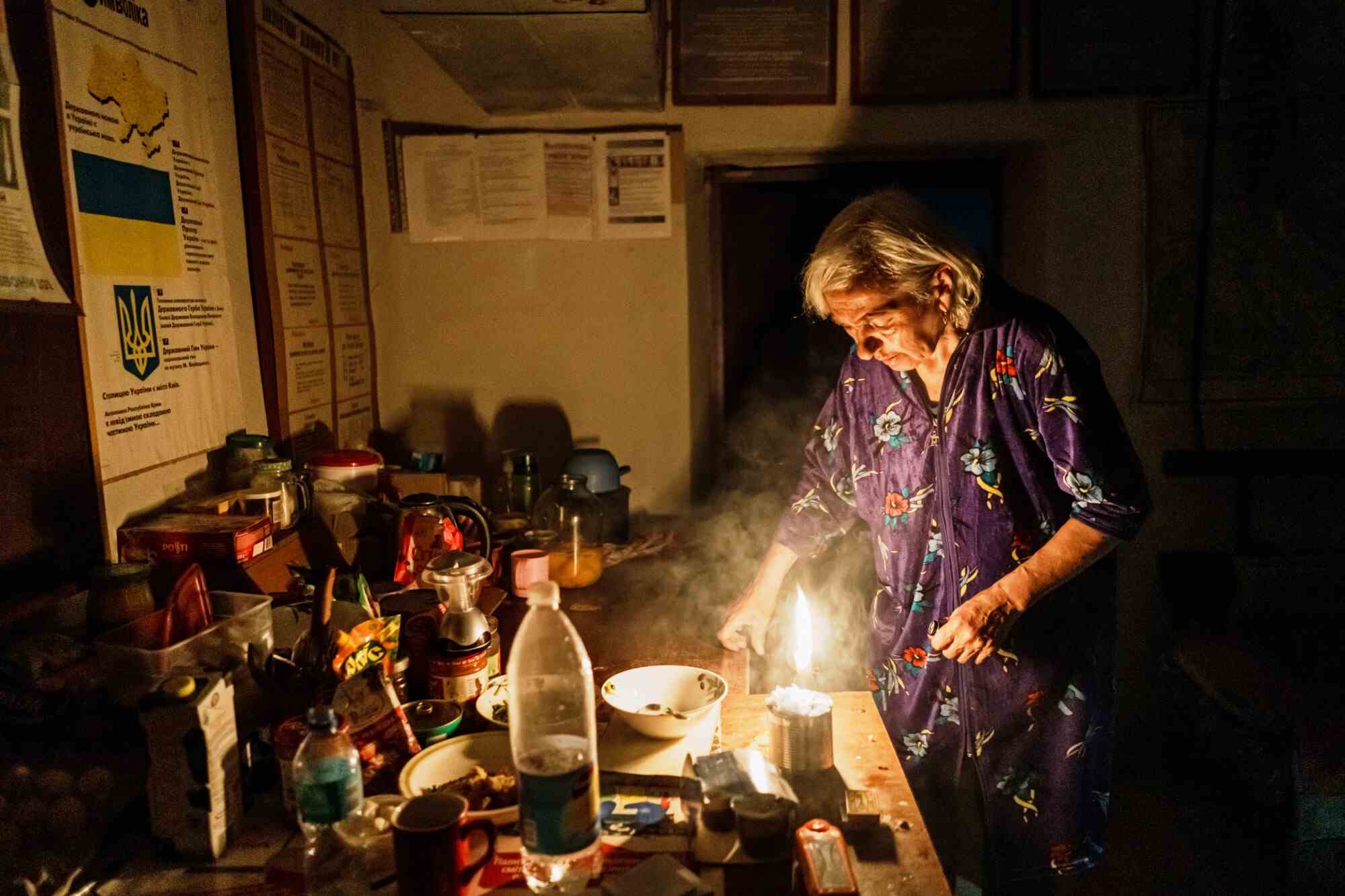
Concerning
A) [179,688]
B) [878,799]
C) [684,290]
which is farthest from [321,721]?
[684,290]

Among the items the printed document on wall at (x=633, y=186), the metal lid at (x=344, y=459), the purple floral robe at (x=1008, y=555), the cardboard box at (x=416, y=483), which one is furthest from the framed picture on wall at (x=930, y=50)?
the metal lid at (x=344, y=459)

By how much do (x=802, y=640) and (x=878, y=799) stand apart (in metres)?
0.28

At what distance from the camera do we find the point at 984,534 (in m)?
1.99

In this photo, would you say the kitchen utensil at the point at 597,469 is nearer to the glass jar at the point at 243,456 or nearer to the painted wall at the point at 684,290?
the painted wall at the point at 684,290

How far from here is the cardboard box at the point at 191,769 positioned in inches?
47.4

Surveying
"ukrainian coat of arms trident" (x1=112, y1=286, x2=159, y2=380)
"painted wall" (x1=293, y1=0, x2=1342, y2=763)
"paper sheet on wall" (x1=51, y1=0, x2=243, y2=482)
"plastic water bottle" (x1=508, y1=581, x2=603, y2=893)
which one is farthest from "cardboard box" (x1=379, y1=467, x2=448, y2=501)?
"plastic water bottle" (x1=508, y1=581, x2=603, y2=893)

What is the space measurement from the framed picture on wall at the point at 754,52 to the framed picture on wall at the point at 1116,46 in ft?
2.50

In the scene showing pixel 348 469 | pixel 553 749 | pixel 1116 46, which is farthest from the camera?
pixel 1116 46

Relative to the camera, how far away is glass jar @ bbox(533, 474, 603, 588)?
2.55 metres

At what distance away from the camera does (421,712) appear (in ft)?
5.09

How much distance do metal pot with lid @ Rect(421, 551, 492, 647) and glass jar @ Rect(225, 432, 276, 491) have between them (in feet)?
2.67

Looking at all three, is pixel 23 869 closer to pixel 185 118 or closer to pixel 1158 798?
pixel 185 118

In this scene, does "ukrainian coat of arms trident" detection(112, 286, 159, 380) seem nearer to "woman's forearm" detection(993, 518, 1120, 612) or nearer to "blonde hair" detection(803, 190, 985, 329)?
"blonde hair" detection(803, 190, 985, 329)

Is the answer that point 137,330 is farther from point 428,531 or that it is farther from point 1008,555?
point 1008,555
